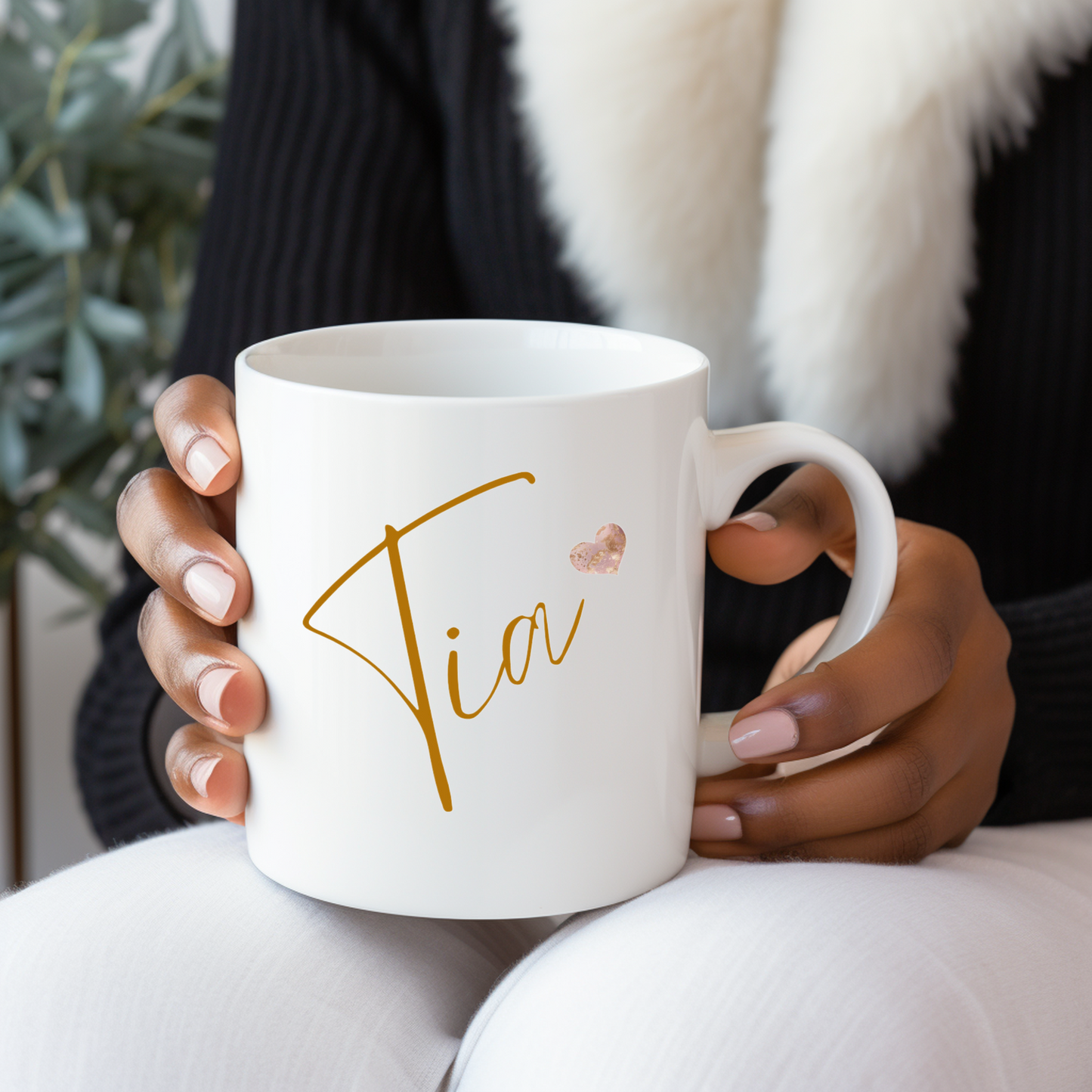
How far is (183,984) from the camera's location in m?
0.37

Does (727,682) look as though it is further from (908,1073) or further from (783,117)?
(908,1073)

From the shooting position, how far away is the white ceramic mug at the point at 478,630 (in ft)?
1.17

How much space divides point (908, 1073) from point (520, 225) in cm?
69

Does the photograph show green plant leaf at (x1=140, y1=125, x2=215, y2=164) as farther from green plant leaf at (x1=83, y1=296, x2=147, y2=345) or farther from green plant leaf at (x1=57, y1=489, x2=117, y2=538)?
green plant leaf at (x1=57, y1=489, x2=117, y2=538)

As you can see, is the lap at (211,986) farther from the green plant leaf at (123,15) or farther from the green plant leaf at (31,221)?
the green plant leaf at (123,15)

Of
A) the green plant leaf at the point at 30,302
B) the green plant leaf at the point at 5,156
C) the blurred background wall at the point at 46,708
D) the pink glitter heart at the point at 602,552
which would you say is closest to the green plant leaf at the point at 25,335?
the green plant leaf at the point at 30,302

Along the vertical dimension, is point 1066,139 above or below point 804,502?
above

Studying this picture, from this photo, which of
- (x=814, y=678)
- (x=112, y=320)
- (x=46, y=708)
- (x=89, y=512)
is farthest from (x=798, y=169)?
(x=46, y=708)

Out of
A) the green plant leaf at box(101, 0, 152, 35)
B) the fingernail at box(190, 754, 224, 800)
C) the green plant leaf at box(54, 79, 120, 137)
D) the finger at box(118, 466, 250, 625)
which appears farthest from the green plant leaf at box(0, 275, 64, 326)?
the fingernail at box(190, 754, 224, 800)

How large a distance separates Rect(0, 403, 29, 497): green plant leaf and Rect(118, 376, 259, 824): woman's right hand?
0.70m

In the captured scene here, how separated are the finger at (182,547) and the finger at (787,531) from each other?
0.62 ft

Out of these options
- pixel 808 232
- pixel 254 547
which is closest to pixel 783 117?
pixel 808 232

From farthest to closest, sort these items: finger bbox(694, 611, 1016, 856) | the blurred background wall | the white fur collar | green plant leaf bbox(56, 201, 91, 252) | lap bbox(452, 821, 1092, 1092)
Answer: the blurred background wall
green plant leaf bbox(56, 201, 91, 252)
the white fur collar
finger bbox(694, 611, 1016, 856)
lap bbox(452, 821, 1092, 1092)

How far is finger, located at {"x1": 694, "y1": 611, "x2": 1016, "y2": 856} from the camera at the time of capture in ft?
1.44
